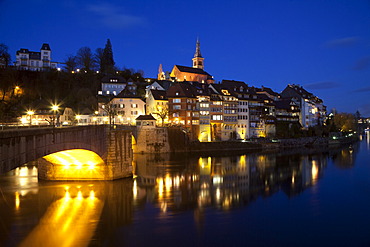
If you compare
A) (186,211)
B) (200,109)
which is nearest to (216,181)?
(186,211)

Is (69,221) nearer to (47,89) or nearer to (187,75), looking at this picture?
(47,89)

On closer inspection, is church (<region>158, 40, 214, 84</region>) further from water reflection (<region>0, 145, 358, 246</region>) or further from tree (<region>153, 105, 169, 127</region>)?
water reflection (<region>0, 145, 358, 246</region>)

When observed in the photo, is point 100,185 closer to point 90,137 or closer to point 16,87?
point 90,137

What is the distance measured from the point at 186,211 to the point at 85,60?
8348cm

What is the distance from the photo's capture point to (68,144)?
859 inches

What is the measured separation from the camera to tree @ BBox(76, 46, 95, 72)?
9506cm

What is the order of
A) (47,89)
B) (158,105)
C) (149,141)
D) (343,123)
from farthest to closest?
(343,123), (47,89), (158,105), (149,141)

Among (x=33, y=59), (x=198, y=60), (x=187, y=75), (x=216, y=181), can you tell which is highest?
(x=198, y=60)

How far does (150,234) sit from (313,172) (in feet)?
100

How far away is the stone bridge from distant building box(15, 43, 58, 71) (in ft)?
241

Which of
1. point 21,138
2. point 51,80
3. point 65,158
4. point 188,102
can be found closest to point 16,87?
point 51,80

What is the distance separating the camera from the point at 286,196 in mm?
28609

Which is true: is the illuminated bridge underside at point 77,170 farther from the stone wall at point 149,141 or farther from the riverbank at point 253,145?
the riverbank at point 253,145

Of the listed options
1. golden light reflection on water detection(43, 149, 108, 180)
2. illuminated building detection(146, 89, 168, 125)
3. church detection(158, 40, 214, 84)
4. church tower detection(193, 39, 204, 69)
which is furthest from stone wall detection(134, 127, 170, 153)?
church tower detection(193, 39, 204, 69)
